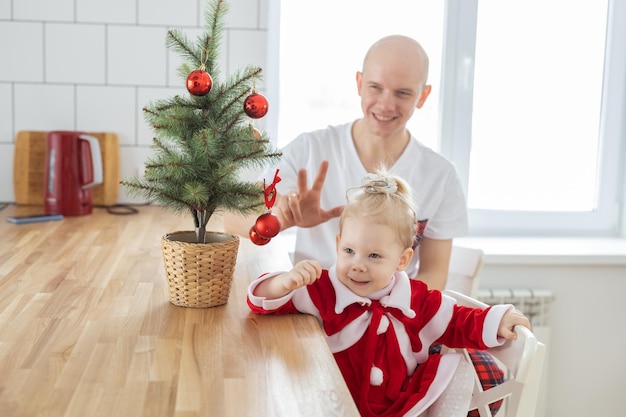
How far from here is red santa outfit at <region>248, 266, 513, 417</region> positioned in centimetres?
127

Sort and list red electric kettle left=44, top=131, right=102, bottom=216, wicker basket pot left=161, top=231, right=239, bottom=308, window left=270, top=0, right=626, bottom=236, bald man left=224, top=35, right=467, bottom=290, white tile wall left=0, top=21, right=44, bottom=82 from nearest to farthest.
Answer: wicker basket pot left=161, top=231, right=239, bottom=308 < bald man left=224, top=35, right=467, bottom=290 < red electric kettle left=44, top=131, right=102, bottom=216 < white tile wall left=0, top=21, right=44, bottom=82 < window left=270, top=0, right=626, bottom=236

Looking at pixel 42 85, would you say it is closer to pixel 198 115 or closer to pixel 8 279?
pixel 8 279

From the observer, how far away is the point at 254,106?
4.09 ft

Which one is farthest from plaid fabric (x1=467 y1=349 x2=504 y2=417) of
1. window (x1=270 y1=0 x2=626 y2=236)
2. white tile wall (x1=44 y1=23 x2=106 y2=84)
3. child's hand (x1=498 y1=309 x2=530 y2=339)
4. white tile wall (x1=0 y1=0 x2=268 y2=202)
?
white tile wall (x1=44 y1=23 x2=106 y2=84)

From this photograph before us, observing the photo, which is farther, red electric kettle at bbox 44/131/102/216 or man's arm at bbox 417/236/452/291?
red electric kettle at bbox 44/131/102/216

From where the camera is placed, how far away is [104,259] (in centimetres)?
168

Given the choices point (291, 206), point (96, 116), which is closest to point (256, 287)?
point (291, 206)

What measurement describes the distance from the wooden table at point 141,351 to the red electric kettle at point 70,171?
2.10ft

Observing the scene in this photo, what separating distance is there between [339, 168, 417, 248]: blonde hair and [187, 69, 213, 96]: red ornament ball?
0.33 metres

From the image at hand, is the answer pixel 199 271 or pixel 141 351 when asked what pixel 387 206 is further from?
pixel 141 351

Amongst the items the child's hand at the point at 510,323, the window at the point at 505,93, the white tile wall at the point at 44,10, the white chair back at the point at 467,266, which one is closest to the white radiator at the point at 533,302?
the window at the point at 505,93

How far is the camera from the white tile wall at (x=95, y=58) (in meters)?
2.38

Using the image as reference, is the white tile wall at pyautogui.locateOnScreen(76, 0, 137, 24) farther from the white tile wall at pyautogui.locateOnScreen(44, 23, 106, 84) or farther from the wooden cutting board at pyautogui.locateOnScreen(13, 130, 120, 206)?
the wooden cutting board at pyautogui.locateOnScreen(13, 130, 120, 206)

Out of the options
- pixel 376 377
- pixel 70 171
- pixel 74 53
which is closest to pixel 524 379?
pixel 376 377
